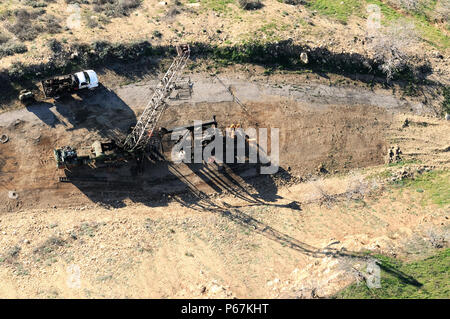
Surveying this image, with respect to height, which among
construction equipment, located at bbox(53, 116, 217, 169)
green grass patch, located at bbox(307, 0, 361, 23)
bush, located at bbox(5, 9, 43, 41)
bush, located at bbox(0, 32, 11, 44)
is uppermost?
green grass patch, located at bbox(307, 0, 361, 23)

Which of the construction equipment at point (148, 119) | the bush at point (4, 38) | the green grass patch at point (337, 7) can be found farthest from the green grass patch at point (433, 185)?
the bush at point (4, 38)

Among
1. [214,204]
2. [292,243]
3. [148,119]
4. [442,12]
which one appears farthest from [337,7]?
[292,243]

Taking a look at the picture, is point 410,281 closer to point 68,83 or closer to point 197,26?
point 197,26

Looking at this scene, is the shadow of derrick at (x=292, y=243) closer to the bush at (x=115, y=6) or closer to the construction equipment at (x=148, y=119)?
the construction equipment at (x=148, y=119)

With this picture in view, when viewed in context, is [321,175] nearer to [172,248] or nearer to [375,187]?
[375,187]

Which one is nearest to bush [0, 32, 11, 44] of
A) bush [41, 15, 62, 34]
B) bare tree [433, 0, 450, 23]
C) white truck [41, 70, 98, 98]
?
bush [41, 15, 62, 34]

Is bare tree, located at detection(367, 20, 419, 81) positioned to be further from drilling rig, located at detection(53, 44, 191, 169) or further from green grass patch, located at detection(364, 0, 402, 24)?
drilling rig, located at detection(53, 44, 191, 169)

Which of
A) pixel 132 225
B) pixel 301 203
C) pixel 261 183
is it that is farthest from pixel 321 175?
pixel 132 225
